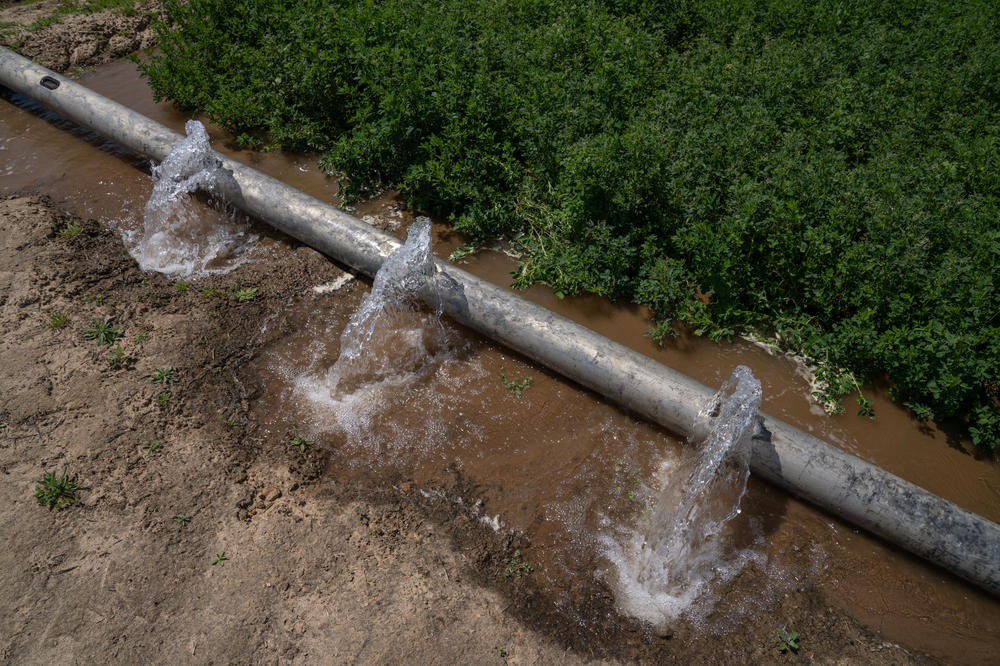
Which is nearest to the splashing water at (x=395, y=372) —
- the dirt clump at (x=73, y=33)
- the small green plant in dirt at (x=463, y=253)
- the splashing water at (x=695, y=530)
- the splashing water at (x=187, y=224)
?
the small green plant in dirt at (x=463, y=253)

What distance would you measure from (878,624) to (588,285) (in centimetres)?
334

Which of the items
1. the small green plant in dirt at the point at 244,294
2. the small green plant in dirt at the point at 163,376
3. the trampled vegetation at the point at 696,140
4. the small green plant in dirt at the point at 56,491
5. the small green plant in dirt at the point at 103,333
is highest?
the trampled vegetation at the point at 696,140

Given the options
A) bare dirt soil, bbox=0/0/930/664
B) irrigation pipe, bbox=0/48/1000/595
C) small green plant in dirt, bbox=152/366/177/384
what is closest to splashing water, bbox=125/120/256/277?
irrigation pipe, bbox=0/48/1000/595

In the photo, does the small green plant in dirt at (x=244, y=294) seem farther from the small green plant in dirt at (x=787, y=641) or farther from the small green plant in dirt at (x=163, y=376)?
the small green plant in dirt at (x=787, y=641)

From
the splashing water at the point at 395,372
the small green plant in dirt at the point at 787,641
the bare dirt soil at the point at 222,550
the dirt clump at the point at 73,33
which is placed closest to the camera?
the bare dirt soil at the point at 222,550

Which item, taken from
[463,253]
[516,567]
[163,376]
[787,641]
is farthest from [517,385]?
[163,376]

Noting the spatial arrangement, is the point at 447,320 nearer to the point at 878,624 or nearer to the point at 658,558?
the point at 658,558

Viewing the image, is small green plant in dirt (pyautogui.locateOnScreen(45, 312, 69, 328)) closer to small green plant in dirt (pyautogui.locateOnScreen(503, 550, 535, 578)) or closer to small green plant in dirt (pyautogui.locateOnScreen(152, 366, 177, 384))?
small green plant in dirt (pyautogui.locateOnScreen(152, 366, 177, 384))

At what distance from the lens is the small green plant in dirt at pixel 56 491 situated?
13.7 ft

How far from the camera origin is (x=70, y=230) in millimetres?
6480

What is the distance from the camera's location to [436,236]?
6641mm

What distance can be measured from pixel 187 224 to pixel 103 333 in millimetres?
1741

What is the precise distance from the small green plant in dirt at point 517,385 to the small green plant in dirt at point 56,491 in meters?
3.13

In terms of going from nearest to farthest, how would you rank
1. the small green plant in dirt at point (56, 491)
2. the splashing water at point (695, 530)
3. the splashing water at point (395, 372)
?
the splashing water at point (695, 530), the small green plant in dirt at point (56, 491), the splashing water at point (395, 372)
